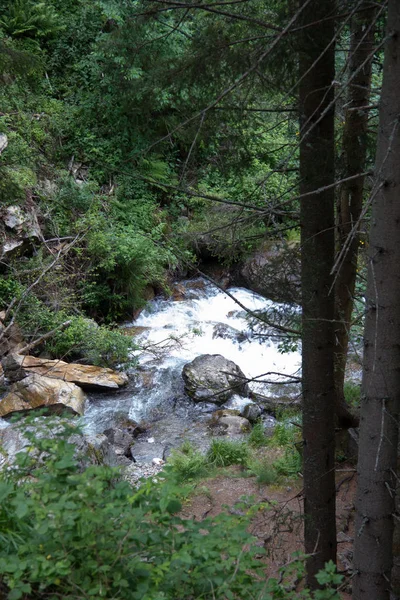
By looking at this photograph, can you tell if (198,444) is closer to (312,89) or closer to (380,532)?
(380,532)

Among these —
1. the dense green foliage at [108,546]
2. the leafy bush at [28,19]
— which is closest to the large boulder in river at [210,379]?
the dense green foliage at [108,546]

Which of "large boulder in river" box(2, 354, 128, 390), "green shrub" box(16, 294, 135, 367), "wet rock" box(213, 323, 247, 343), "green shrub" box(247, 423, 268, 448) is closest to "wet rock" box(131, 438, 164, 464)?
"green shrub" box(247, 423, 268, 448)

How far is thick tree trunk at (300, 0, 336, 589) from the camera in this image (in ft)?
12.6

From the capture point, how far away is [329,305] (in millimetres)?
4090

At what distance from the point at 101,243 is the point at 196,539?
10057 millimetres

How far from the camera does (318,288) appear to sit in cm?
406

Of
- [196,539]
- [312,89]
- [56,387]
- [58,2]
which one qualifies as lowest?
[196,539]

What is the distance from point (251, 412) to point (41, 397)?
10.6ft

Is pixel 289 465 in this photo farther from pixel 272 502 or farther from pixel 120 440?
pixel 120 440

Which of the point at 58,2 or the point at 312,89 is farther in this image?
the point at 58,2

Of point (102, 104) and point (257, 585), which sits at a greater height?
point (102, 104)

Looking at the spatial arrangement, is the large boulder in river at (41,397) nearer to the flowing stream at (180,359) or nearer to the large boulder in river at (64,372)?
the large boulder in river at (64,372)

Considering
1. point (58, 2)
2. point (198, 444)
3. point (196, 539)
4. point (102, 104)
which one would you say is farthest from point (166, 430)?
point (58, 2)

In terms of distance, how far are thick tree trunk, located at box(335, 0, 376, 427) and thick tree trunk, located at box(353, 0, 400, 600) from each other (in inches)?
40.4
